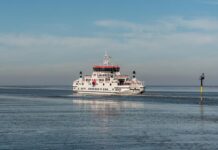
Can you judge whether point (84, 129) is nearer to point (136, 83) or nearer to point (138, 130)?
point (138, 130)

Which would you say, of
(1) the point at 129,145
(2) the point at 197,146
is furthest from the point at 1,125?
(2) the point at 197,146

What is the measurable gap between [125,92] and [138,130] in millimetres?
123023

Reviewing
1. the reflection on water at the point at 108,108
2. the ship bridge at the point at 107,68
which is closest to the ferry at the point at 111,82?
the ship bridge at the point at 107,68

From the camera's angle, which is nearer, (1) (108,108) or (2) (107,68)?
(1) (108,108)

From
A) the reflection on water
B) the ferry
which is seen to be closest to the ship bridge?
the ferry

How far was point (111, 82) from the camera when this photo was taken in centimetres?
18912

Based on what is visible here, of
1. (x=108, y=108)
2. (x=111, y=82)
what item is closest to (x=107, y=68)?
(x=111, y=82)

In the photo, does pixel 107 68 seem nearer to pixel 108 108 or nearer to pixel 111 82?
pixel 111 82

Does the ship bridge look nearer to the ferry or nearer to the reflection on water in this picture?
the ferry

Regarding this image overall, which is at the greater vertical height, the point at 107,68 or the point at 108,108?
the point at 107,68

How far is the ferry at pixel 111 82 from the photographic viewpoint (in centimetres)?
18712

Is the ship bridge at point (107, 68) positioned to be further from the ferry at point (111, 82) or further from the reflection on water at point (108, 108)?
the reflection on water at point (108, 108)

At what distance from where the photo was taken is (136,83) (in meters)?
187

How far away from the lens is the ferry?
614 feet
